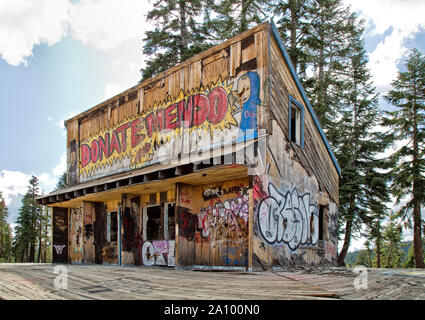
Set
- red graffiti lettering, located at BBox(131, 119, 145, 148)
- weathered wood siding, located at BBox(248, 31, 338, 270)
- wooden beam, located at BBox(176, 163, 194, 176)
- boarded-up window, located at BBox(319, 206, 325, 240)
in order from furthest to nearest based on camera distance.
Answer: red graffiti lettering, located at BBox(131, 119, 145, 148)
boarded-up window, located at BBox(319, 206, 325, 240)
wooden beam, located at BBox(176, 163, 194, 176)
weathered wood siding, located at BBox(248, 31, 338, 270)

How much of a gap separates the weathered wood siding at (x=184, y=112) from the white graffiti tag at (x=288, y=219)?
2134 millimetres

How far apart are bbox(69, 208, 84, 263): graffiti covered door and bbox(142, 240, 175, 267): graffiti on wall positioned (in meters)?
5.37

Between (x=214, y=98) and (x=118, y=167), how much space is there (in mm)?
6182

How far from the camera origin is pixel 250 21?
21.8m

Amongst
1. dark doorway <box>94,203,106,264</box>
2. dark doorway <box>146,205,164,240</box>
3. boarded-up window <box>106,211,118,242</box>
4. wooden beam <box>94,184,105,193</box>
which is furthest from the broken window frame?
dark doorway <box>94,203,106,264</box>

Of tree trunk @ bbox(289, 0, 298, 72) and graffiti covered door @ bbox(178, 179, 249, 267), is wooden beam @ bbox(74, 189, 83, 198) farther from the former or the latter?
tree trunk @ bbox(289, 0, 298, 72)

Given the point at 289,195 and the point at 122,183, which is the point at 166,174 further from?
the point at 289,195

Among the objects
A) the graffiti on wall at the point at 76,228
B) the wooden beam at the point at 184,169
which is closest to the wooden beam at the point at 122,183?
the wooden beam at the point at 184,169

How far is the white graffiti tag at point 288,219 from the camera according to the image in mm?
9812

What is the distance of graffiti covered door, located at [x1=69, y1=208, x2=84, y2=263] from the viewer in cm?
1726

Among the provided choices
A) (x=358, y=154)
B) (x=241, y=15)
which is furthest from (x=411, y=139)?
(x=241, y=15)

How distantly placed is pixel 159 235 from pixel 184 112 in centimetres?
456

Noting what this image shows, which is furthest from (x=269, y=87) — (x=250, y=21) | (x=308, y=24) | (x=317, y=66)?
(x=317, y=66)

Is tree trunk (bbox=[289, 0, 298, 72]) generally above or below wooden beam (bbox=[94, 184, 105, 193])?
above
